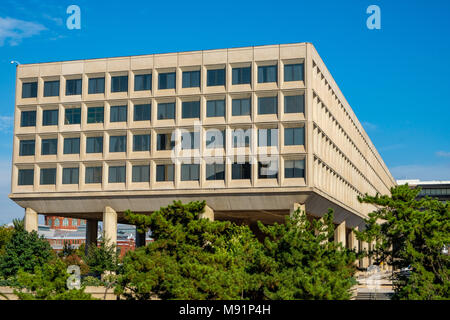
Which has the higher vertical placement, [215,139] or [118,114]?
[118,114]

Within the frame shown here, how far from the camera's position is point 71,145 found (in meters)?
66.6

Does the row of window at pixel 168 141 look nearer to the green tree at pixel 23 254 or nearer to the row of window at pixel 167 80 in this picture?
the row of window at pixel 167 80

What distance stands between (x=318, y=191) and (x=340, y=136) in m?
18.3

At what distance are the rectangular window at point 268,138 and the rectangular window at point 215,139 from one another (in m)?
3.60

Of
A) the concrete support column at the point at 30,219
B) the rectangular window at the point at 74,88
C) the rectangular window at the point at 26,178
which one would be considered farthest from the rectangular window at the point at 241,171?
the concrete support column at the point at 30,219

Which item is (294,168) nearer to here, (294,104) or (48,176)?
(294,104)

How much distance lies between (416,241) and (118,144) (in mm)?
35841

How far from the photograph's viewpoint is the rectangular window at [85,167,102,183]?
214ft

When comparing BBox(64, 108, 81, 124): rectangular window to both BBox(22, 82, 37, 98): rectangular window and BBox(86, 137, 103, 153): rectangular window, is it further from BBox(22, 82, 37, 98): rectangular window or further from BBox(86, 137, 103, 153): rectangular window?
BBox(22, 82, 37, 98): rectangular window

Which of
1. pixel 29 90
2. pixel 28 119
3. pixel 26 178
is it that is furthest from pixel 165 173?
pixel 29 90

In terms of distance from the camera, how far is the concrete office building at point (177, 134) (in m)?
60.8

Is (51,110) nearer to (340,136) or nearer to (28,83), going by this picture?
(28,83)

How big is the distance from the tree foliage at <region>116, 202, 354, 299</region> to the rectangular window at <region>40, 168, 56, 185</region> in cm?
3045
